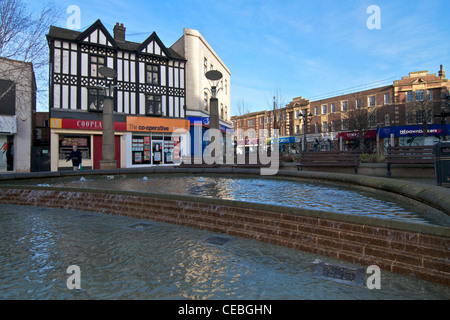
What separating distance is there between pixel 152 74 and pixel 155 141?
571 centimetres

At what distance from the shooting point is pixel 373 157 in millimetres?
12086

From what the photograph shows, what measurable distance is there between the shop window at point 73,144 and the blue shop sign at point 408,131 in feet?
106

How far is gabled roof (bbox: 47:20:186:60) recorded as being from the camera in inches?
777

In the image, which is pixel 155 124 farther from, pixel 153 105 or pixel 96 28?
pixel 96 28

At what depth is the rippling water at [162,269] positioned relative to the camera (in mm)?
2445

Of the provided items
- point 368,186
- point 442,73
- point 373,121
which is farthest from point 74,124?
point 442,73

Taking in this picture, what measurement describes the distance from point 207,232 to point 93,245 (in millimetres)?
1701

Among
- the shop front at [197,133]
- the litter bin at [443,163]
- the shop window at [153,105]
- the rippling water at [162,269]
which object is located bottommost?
the rippling water at [162,269]

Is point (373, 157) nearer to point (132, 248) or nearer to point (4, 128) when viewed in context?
point (132, 248)

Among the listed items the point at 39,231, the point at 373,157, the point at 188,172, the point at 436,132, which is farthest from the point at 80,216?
the point at 436,132

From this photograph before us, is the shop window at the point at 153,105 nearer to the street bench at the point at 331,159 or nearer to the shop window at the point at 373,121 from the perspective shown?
the street bench at the point at 331,159

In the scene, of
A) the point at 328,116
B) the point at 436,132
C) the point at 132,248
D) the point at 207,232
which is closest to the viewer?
the point at 132,248

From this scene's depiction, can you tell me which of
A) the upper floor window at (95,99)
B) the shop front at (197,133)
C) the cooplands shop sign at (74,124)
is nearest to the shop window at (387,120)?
the shop front at (197,133)
